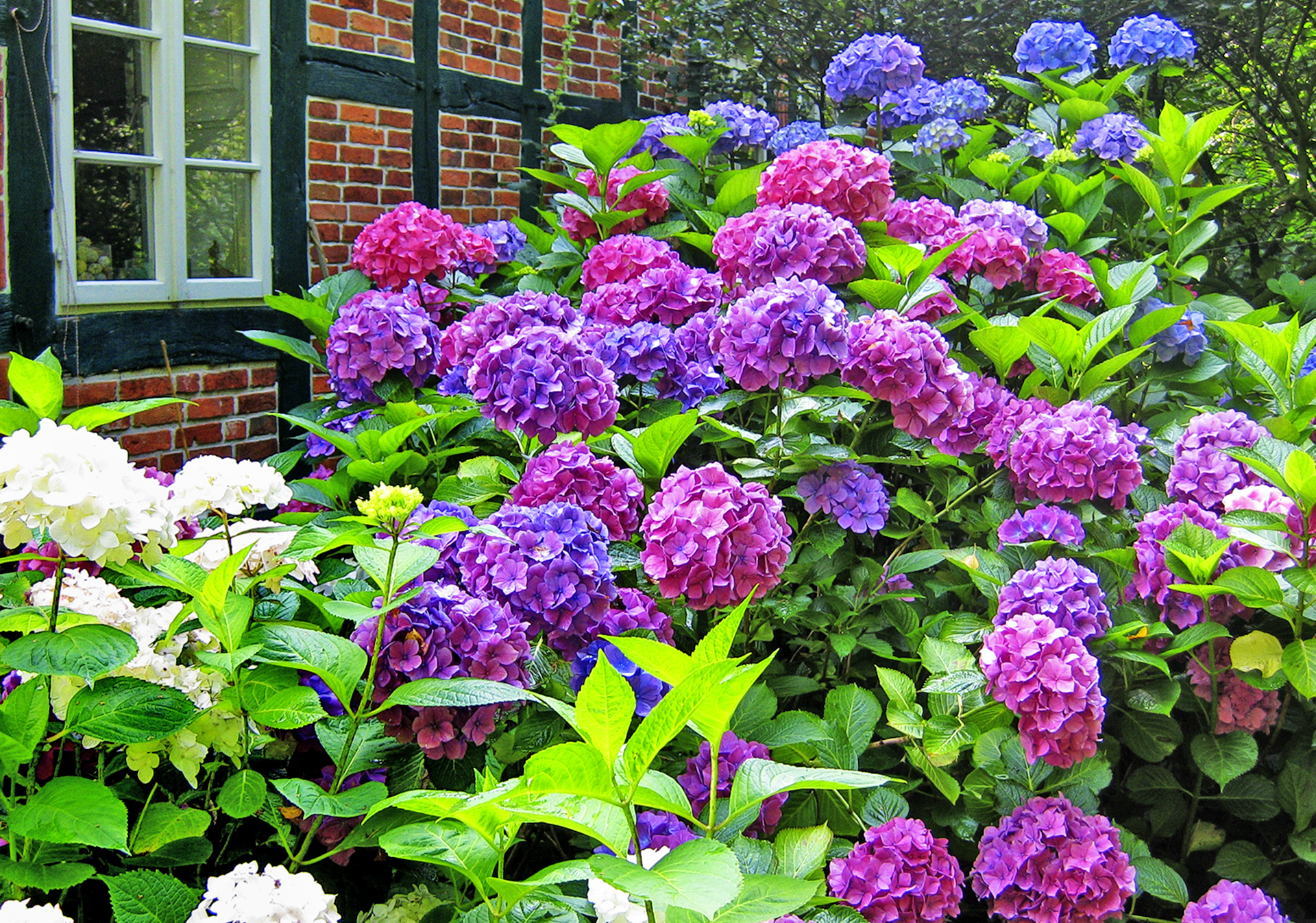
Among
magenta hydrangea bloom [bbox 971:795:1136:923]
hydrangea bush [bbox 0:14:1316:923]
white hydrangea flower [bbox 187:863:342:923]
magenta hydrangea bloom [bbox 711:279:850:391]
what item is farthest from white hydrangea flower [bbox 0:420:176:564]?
magenta hydrangea bloom [bbox 971:795:1136:923]

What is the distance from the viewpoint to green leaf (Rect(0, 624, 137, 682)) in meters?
1.00

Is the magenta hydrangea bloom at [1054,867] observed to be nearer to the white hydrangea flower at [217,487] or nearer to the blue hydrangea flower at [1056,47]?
the white hydrangea flower at [217,487]

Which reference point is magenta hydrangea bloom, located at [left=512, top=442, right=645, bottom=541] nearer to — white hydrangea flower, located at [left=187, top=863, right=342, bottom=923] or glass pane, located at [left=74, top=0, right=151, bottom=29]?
white hydrangea flower, located at [left=187, top=863, right=342, bottom=923]

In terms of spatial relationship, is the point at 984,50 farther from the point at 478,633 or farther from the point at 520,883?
the point at 520,883

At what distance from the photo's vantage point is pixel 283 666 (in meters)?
1.19

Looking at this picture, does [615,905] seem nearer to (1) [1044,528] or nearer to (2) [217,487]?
(2) [217,487]

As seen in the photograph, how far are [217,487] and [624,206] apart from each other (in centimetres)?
153

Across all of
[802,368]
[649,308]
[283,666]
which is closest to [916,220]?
[649,308]

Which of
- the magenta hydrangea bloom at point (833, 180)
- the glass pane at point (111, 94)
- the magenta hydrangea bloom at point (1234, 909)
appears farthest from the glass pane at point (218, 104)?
the magenta hydrangea bloom at point (1234, 909)

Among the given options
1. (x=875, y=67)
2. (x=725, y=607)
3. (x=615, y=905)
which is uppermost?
(x=875, y=67)

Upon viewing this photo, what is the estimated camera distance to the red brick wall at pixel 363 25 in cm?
380

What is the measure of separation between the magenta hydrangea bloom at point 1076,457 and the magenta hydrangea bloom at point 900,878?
0.58 metres

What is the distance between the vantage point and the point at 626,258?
7.58 feet

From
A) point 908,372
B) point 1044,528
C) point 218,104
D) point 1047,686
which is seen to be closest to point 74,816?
point 1047,686
